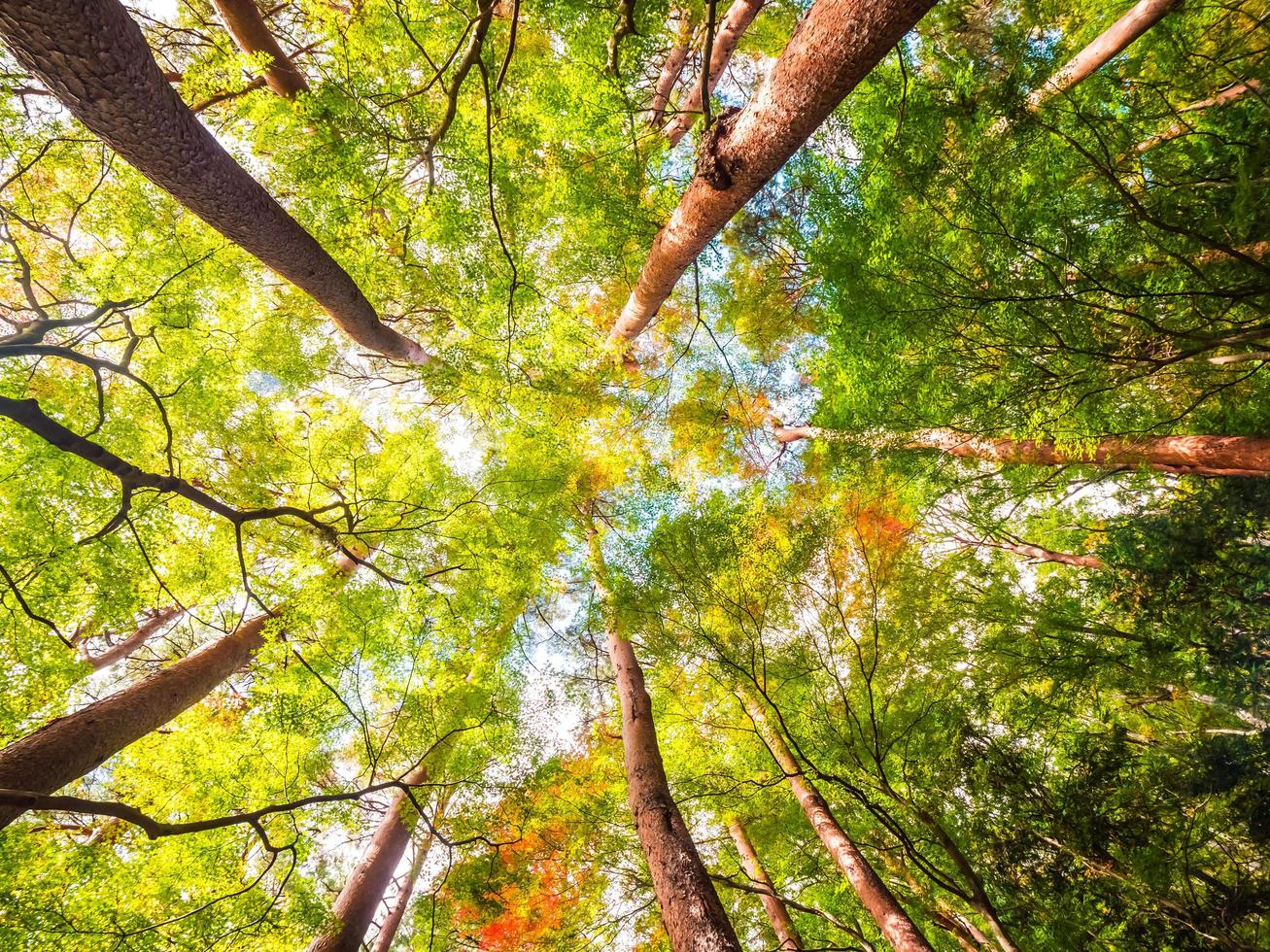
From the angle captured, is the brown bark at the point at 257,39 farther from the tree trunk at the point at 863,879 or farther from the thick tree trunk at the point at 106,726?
the tree trunk at the point at 863,879

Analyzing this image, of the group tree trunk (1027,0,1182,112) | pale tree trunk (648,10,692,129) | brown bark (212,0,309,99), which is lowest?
tree trunk (1027,0,1182,112)

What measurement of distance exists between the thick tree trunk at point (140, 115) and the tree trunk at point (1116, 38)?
6.53m

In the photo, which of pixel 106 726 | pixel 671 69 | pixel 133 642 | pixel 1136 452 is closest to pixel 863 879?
pixel 1136 452

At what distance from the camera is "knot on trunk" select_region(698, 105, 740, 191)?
263 centimetres

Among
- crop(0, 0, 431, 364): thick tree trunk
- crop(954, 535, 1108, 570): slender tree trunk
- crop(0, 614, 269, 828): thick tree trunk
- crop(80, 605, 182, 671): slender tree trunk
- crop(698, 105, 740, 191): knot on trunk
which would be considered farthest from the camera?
crop(954, 535, 1108, 570): slender tree trunk

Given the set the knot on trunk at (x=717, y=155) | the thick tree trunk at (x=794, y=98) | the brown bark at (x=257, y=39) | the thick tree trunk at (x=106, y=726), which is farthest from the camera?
the brown bark at (x=257, y=39)

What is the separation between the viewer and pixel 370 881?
230 inches

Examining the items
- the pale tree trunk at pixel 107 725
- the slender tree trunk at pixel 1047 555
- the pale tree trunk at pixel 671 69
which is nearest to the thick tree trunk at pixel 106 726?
the pale tree trunk at pixel 107 725

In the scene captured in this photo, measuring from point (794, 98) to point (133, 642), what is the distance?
1136cm

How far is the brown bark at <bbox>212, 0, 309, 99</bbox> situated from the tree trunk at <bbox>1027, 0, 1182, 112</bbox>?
7.68 m

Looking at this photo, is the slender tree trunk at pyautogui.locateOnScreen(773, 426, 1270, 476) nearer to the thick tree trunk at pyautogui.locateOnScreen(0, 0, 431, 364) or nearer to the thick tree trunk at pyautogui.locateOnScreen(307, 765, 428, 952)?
the thick tree trunk at pyautogui.locateOnScreen(0, 0, 431, 364)

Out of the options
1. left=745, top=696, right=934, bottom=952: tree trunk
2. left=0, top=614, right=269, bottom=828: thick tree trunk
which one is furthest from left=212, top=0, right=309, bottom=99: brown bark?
left=745, top=696, right=934, bottom=952: tree trunk

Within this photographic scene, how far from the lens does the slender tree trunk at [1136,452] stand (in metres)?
4.33

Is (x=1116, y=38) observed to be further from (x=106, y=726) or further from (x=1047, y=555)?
(x=106, y=726)
